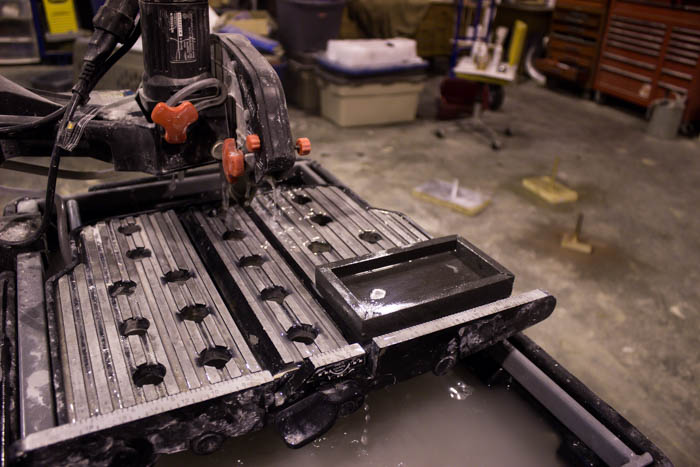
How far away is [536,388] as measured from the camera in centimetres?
Result: 85

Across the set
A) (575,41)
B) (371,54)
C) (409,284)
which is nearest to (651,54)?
(575,41)

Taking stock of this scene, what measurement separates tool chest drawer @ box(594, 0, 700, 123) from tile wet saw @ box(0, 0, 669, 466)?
3.37 meters

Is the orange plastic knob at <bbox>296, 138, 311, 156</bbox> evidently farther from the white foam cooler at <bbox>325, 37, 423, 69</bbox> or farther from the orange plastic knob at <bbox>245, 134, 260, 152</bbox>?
the white foam cooler at <bbox>325, 37, 423, 69</bbox>

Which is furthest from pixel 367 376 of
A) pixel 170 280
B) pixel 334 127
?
pixel 334 127

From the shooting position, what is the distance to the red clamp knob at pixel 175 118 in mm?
839

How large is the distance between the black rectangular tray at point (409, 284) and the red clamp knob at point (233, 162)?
198 mm

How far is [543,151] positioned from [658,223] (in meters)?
0.95

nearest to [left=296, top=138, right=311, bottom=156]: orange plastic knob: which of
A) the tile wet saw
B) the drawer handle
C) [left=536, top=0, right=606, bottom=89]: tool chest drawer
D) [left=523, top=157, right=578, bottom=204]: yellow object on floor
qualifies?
the tile wet saw

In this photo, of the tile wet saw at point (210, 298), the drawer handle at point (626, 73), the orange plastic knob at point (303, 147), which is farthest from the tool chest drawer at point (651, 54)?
the orange plastic knob at point (303, 147)

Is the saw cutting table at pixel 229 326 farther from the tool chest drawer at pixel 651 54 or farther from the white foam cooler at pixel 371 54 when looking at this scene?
the tool chest drawer at pixel 651 54

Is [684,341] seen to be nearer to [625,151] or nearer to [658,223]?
[658,223]

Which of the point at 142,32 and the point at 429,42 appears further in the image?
the point at 429,42

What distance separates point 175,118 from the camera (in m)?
0.85

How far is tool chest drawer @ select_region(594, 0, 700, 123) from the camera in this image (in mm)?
3484
